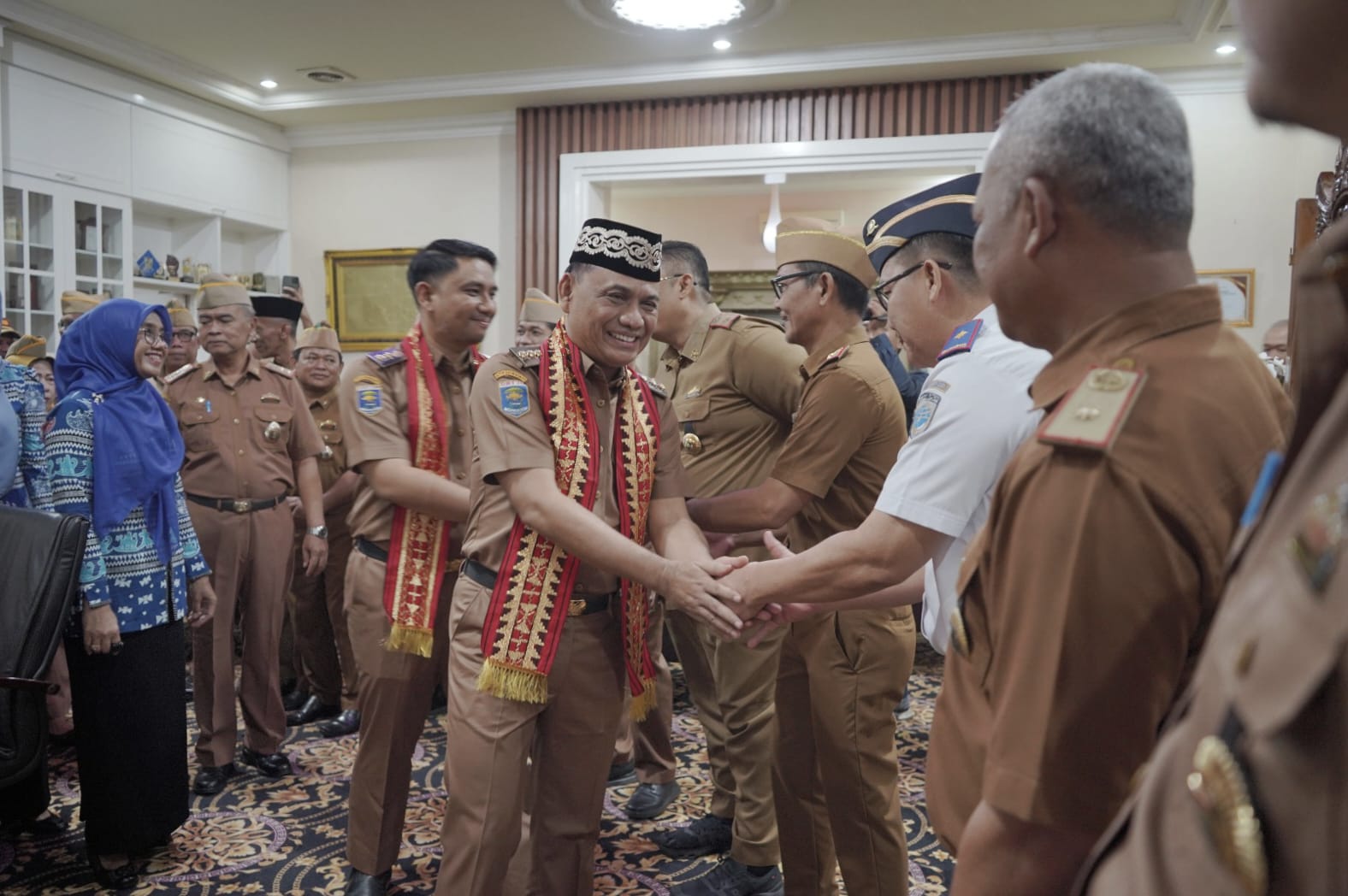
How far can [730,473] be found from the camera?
3008 millimetres

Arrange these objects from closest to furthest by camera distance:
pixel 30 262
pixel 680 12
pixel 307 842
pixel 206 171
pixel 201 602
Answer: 1. pixel 307 842
2. pixel 201 602
3. pixel 680 12
4. pixel 30 262
5. pixel 206 171

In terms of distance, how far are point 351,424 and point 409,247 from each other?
565 cm

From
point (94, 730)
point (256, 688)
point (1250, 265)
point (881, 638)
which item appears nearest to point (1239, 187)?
point (1250, 265)

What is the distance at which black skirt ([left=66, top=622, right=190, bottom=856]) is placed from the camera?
262 cm

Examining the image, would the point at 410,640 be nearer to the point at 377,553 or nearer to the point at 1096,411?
the point at 377,553

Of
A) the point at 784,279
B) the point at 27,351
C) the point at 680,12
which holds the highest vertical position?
the point at 680,12

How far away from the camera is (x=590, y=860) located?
6.78 ft

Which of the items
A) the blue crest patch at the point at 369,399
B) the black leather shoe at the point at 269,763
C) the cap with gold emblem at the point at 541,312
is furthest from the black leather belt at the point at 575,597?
the cap with gold emblem at the point at 541,312

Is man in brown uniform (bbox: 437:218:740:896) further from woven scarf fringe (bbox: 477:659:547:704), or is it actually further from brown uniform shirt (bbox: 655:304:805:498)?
brown uniform shirt (bbox: 655:304:805:498)

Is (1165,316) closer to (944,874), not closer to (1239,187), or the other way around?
(944,874)

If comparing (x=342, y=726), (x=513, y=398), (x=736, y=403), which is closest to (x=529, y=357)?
(x=513, y=398)

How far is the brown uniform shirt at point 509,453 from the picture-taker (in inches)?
76.0

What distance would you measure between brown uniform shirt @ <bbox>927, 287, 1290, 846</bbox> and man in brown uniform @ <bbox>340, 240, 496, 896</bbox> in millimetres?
1905

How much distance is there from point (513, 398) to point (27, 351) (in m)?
4.32
